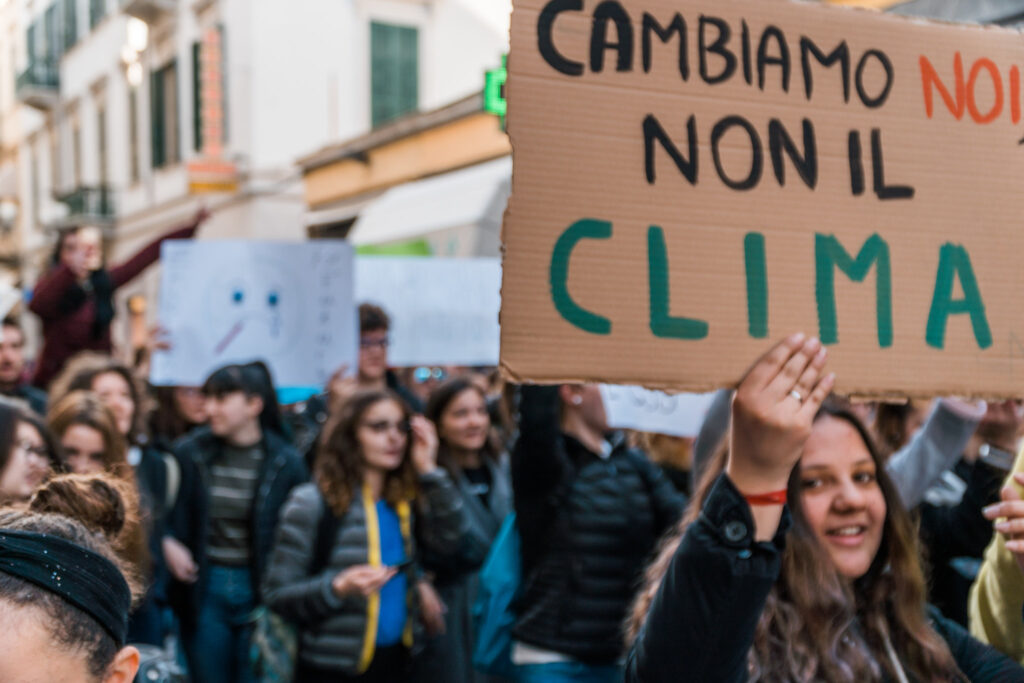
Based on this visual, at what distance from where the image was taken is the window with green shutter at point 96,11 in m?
22.9

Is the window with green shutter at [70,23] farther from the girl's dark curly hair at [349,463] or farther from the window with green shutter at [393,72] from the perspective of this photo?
the girl's dark curly hair at [349,463]

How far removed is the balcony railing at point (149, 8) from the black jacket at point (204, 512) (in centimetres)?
1704

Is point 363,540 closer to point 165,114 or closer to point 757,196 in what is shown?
point 757,196

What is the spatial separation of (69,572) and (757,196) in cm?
116

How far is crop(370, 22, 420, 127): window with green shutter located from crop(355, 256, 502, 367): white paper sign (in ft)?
39.3

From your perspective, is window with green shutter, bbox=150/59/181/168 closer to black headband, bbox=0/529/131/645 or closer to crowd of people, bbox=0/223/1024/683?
crowd of people, bbox=0/223/1024/683

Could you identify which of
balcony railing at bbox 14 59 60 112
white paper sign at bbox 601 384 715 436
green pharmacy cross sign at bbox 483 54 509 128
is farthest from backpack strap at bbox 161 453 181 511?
balcony railing at bbox 14 59 60 112

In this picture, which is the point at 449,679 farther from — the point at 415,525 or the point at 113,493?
the point at 113,493

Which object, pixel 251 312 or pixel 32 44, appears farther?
pixel 32 44

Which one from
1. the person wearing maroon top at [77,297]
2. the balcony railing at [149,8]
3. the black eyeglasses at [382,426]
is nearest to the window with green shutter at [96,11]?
the balcony railing at [149,8]

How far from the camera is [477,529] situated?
424cm

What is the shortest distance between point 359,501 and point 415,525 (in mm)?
260

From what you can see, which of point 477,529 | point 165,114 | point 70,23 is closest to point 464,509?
point 477,529

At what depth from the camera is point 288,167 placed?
59.2 feet
